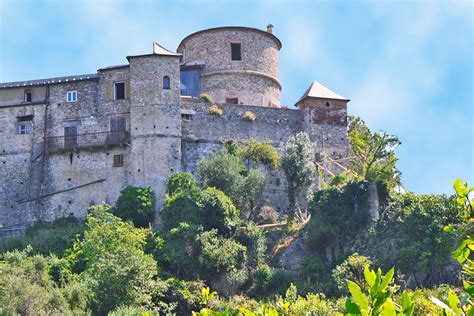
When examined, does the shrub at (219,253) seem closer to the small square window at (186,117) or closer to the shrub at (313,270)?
the shrub at (313,270)

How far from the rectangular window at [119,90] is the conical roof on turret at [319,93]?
8.72m

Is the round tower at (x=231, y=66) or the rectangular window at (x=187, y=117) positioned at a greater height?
the round tower at (x=231, y=66)

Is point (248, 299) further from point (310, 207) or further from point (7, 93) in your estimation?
point (7, 93)

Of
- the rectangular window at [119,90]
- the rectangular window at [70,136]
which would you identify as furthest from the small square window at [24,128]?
the rectangular window at [119,90]

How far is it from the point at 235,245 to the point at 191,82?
12252 mm

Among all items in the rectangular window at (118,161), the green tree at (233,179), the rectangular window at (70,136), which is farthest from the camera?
the rectangular window at (70,136)

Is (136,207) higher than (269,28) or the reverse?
the reverse

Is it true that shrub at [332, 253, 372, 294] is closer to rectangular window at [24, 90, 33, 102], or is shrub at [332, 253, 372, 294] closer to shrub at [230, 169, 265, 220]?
shrub at [230, 169, 265, 220]

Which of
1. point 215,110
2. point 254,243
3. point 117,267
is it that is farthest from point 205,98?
point 117,267

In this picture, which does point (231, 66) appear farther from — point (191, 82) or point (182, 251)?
point (182, 251)

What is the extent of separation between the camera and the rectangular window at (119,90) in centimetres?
4006

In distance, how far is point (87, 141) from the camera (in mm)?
39875

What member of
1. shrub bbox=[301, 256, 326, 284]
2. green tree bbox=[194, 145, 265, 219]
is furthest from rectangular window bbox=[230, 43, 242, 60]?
shrub bbox=[301, 256, 326, 284]

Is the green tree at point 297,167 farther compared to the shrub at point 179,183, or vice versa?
the green tree at point 297,167
